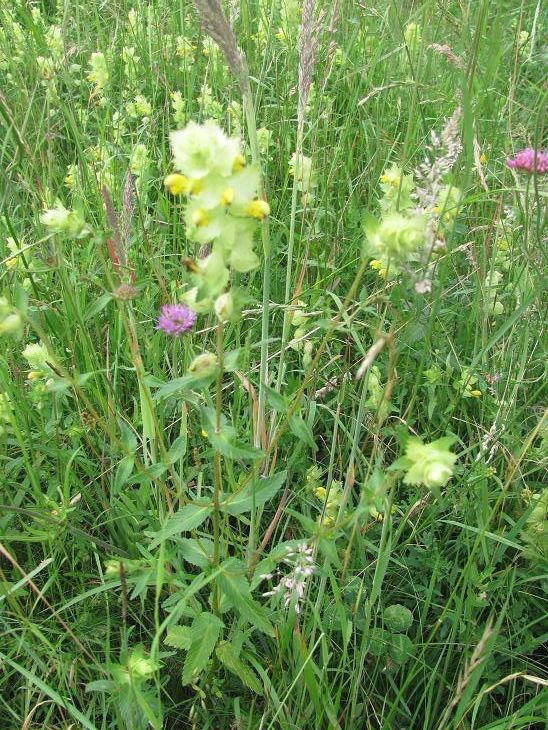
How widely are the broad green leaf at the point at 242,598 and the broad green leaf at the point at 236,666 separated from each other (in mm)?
117

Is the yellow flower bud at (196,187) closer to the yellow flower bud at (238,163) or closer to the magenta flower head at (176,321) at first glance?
the yellow flower bud at (238,163)

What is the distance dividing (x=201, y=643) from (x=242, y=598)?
0.11 metres

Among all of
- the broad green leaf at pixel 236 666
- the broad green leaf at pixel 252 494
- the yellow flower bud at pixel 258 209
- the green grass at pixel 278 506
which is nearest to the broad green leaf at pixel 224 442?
the green grass at pixel 278 506

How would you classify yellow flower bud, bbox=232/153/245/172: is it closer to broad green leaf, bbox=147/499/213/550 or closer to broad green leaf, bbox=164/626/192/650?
broad green leaf, bbox=147/499/213/550

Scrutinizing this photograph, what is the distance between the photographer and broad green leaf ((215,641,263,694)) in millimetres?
1253

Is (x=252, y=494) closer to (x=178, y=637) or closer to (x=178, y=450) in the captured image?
(x=178, y=450)

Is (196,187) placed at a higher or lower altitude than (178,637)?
higher

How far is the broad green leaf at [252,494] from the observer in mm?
1231

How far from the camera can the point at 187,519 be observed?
3.92 feet

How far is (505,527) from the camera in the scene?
5.34 feet

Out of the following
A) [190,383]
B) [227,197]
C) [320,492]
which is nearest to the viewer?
[227,197]

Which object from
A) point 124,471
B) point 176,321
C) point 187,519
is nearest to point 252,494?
point 187,519

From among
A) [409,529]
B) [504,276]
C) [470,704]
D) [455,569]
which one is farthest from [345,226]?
[470,704]

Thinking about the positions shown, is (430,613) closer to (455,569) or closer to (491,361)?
(455,569)
